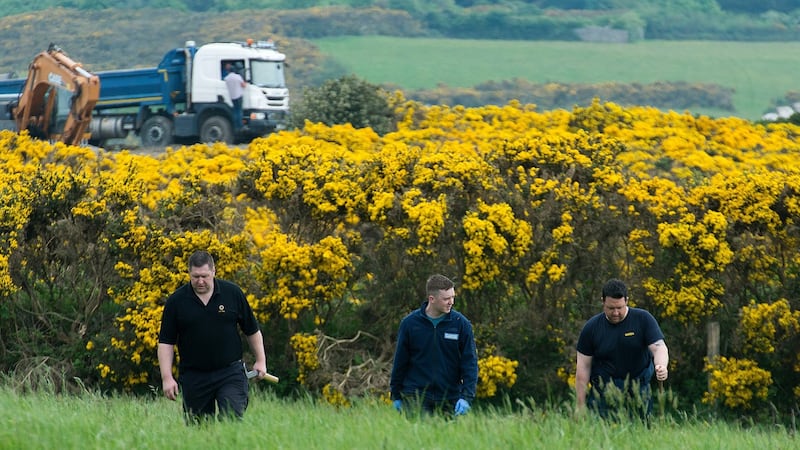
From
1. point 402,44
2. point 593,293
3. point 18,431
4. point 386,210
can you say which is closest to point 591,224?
point 593,293

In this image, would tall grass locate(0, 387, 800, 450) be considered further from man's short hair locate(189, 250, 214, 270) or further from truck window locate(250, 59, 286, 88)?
truck window locate(250, 59, 286, 88)

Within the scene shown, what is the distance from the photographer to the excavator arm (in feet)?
104

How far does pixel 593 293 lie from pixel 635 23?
96613 mm

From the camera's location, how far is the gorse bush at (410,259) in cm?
1388

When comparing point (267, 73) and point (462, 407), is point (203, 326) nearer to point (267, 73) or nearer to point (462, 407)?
point (462, 407)

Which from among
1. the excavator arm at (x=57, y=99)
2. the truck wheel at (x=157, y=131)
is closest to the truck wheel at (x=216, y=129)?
the truck wheel at (x=157, y=131)

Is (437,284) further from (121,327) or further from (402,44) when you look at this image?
(402,44)

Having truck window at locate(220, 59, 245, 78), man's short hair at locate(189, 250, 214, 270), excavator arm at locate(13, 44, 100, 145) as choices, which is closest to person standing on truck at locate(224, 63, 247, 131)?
truck window at locate(220, 59, 245, 78)

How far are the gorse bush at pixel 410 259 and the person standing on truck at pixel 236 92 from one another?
1950 cm

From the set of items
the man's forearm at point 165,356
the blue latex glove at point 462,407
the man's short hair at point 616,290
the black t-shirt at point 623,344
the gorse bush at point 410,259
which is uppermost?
the man's short hair at point 616,290

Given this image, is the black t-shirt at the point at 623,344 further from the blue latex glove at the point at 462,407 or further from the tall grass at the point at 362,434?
the blue latex glove at the point at 462,407

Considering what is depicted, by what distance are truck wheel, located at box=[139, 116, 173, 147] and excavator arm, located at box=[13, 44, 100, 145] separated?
1.88 meters

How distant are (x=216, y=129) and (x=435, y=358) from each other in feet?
88.3

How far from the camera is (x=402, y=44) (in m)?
98.2
